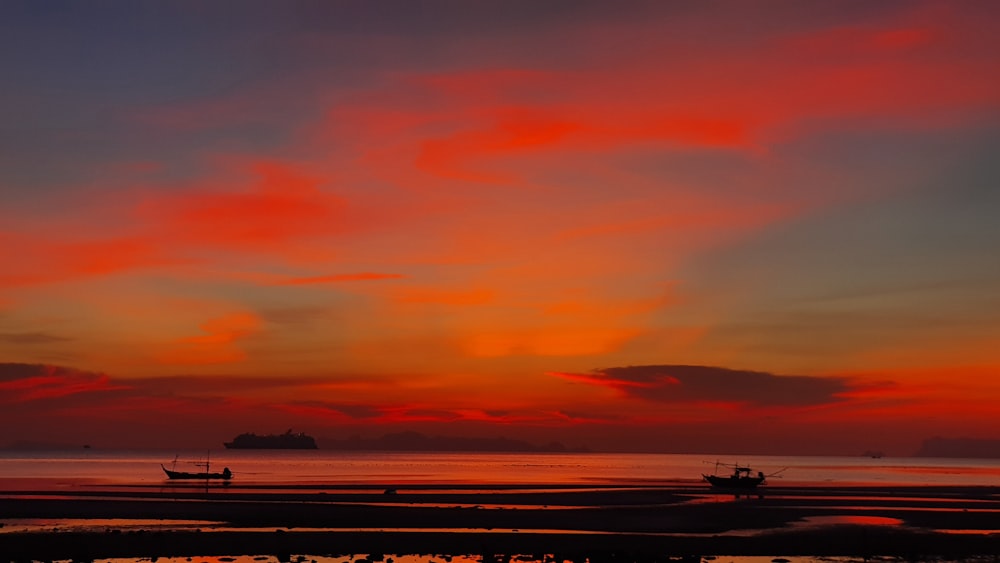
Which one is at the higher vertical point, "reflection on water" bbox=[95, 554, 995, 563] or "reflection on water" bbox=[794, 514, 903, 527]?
"reflection on water" bbox=[794, 514, 903, 527]

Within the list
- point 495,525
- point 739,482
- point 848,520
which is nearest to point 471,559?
point 495,525

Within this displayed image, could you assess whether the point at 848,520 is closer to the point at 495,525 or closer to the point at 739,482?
the point at 495,525

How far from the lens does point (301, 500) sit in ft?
257

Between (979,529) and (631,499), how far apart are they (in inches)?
1252

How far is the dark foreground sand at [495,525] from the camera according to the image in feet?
150

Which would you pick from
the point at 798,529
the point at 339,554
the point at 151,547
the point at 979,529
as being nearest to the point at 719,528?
the point at 798,529

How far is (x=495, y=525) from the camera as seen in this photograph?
5647 cm

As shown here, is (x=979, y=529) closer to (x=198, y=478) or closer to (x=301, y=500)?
(x=301, y=500)

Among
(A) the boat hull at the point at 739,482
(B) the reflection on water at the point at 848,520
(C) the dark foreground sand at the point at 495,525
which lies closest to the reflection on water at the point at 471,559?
(C) the dark foreground sand at the point at 495,525

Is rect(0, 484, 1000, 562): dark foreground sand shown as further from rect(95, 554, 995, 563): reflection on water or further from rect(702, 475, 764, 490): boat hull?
rect(702, 475, 764, 490): boat hull

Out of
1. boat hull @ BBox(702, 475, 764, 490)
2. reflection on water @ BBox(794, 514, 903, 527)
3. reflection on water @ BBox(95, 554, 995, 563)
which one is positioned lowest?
reflection on water @ BBox(95, 554, 995, 563)

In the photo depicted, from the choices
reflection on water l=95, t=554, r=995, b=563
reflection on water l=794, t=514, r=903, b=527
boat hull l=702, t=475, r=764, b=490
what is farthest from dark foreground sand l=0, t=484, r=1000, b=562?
boat hull l=702, t=475, r=764, b=490

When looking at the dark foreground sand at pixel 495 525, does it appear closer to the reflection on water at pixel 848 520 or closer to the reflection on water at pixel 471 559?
the reflection on water at pixel 848 520

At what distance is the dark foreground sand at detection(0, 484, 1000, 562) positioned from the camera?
150ft
